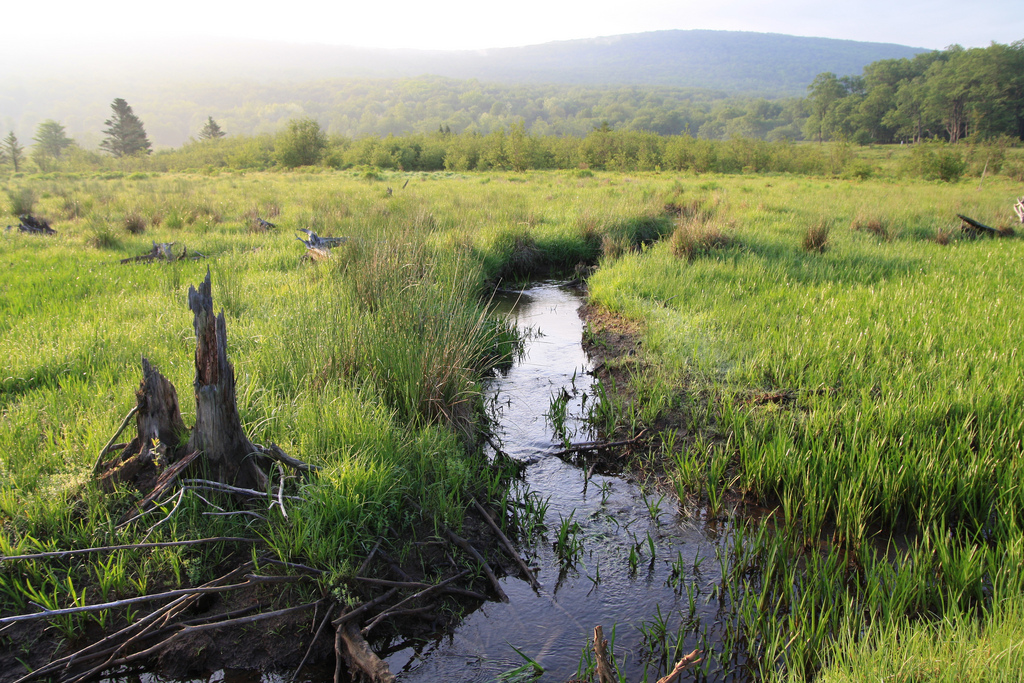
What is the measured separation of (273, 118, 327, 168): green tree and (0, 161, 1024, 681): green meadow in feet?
156

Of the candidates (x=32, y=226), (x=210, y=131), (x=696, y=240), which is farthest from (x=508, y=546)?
(x=210, y=131)

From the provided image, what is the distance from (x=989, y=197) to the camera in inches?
739

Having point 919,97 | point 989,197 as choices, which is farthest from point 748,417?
point 919,97

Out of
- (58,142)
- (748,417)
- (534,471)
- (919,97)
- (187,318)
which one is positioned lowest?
(534,471)

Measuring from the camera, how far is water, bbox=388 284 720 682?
8.64ft

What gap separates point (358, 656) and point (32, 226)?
13.6 meters

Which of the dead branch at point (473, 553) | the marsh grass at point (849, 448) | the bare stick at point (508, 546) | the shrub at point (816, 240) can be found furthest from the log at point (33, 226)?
the shrub at point (816, 240)

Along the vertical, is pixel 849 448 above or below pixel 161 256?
below

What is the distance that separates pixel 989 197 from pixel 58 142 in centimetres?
10558

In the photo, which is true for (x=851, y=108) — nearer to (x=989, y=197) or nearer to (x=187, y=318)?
(x=989, y=197)

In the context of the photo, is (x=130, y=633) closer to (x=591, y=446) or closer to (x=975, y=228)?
(x=591, y=446)

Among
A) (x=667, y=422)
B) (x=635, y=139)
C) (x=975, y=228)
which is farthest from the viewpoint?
(x=635, y=139)

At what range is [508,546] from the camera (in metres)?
3.28

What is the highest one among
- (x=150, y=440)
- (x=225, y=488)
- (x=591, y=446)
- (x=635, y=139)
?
(x=635, y=139)
